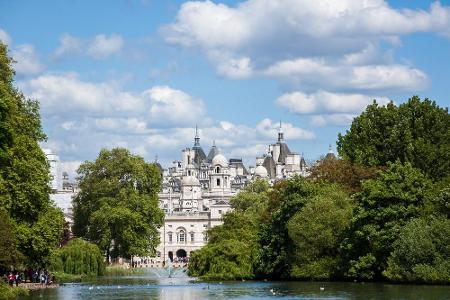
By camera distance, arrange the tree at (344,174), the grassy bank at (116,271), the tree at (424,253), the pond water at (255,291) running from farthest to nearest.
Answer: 1. the grassy bank at (116,271)
2. the tree at (344,174)
3. the tree at (424,253)
4. the pond water at (255,291)

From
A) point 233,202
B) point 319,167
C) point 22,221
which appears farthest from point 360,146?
point 233,202

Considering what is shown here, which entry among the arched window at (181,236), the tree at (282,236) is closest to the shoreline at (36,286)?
the tree at (282,236)

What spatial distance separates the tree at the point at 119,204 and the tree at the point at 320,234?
2576 centimetres

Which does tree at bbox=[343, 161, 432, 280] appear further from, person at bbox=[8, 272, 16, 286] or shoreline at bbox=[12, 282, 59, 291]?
person at bbox=[8, 272, 16, 286]

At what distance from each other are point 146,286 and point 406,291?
15315 millimetres

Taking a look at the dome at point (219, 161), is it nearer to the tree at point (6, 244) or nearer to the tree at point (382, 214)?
the tree at point (382, 214)

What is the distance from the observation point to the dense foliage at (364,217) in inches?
1890

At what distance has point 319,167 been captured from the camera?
64188 millimetres

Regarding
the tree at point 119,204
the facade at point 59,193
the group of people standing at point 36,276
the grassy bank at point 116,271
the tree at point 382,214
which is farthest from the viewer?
the facade at point 59,193

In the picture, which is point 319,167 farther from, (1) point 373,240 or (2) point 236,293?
(2) point 236,293

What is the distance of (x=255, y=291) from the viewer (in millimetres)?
46031

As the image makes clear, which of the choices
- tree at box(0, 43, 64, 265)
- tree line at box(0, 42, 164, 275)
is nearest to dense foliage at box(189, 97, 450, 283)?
tree line at box(0, 42, 164, 275)

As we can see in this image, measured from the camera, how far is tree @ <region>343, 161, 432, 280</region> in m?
49.7

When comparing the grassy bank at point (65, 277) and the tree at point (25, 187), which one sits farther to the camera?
the grassy bank at point (65, 277)
